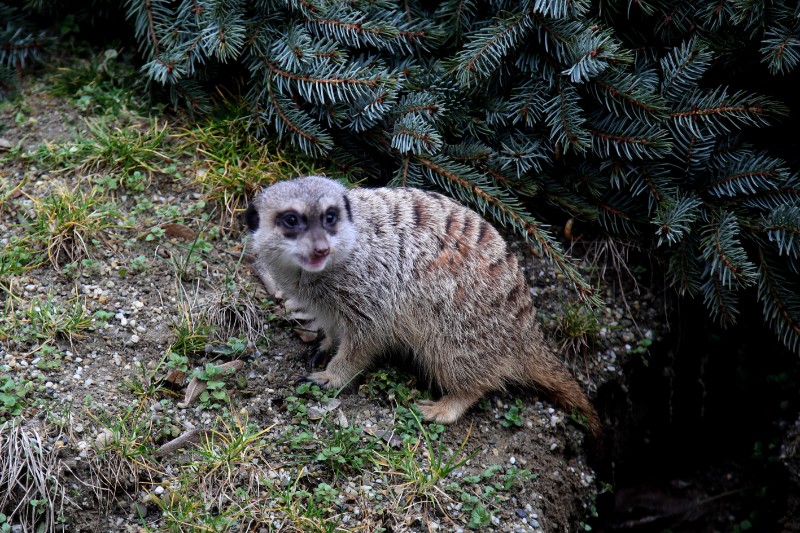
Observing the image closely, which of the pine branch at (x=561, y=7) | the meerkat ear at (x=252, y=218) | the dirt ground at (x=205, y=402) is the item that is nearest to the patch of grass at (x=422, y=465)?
the dirt ground at (x=205, y=402)

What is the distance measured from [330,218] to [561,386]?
1.44 meters

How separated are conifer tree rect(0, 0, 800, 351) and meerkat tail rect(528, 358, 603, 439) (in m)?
0.41

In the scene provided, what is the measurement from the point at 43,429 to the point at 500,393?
2078mm

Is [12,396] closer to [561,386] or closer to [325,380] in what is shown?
[325,380]

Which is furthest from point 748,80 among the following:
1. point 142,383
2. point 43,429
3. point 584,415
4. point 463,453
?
point 43,429

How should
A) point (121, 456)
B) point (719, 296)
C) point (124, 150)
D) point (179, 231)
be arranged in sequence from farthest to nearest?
1. point (124, 150)
2. point (179, 231)
3. point (719, 296)
4. point (121, 456)

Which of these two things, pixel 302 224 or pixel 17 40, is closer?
pixel 302 224

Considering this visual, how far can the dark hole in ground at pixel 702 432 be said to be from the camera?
4.42 m

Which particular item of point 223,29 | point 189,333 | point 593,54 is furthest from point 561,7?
point 189,333

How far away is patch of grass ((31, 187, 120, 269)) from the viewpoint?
3732mm

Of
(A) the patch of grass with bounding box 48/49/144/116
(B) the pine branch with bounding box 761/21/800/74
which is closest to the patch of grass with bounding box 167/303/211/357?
(A) the patch of grass with bounding box 48/49/144/116

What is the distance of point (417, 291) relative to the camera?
3639mm

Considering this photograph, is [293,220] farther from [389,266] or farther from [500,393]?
[500,393]

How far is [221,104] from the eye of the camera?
4.45m
